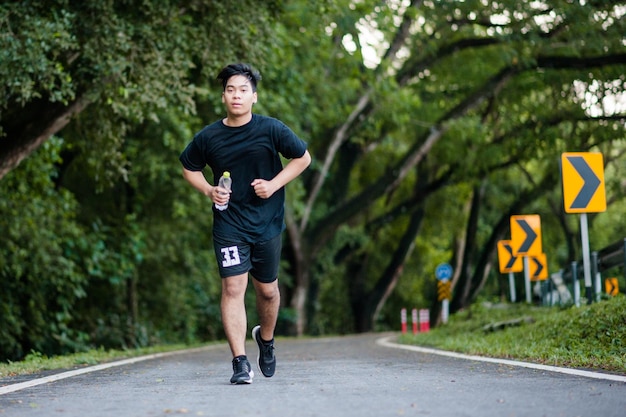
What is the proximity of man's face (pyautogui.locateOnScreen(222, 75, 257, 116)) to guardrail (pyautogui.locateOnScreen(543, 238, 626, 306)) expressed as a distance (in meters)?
7.14

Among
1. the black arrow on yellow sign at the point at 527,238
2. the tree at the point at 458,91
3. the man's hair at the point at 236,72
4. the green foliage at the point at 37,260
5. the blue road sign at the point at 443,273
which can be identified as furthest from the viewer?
the blue road sign at the point at 443,273

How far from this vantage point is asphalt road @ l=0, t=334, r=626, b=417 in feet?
17.0

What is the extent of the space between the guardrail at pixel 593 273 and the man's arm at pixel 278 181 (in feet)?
22.0

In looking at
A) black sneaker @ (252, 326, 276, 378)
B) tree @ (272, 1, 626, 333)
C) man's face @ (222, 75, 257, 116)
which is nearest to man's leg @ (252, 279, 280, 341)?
black sneaker @ (252, 326, 276, 378)

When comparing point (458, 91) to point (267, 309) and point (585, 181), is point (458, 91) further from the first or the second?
point (267, 309)

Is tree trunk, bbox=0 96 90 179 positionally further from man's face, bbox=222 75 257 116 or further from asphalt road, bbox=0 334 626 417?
man's face, bbox=222 75 257 116

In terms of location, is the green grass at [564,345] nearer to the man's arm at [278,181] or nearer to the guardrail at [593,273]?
the guardrail at [593,273]

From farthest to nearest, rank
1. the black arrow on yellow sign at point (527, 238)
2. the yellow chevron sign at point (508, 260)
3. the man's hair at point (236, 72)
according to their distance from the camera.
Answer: the yellow chevron sign at point (508, 260) < the black arrow on yellow sign at point (527, 238) < the man's hair at point (236, 72)

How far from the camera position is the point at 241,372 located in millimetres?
6918

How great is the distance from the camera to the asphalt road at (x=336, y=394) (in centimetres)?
517

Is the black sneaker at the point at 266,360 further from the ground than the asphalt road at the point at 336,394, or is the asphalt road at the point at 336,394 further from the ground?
the black sneaker at the point at 266,360

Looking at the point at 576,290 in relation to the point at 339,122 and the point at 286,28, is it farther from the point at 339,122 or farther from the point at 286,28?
the point at 339,122

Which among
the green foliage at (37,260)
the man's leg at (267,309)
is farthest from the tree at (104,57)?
the man's leg at (267,309)

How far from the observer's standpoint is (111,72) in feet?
40.9
